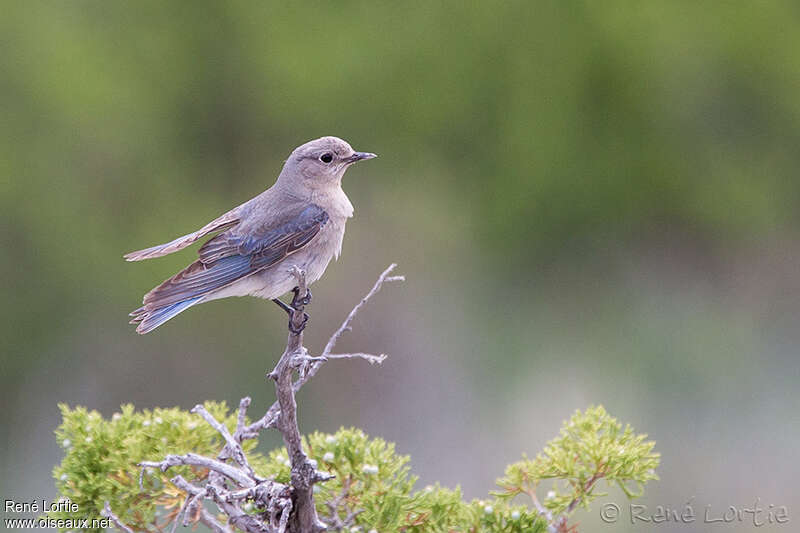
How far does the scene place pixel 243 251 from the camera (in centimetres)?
332

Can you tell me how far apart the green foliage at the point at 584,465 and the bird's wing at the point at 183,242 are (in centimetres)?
123

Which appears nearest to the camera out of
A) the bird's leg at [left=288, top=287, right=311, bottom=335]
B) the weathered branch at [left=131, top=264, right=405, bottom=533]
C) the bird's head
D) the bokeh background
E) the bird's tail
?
the weathered branch at [left=131, top=264, right=405, bottom=533]

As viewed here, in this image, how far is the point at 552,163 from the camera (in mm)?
7070

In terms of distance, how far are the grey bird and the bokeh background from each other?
3331 millimetres

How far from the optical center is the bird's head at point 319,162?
3.64 metres

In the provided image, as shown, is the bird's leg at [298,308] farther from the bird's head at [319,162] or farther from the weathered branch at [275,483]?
the bird's head at [319,162]

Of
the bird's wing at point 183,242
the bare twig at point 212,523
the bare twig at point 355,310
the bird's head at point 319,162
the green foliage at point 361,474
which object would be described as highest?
the bird's head at point 319,162

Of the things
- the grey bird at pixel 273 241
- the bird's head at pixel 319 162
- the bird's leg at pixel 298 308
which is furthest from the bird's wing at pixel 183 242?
the bird's leg at pixel 298 308

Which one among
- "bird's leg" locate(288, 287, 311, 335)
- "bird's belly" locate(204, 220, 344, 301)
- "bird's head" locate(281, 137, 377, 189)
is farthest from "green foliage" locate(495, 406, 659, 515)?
"bird's head" locate(281, 137, 377, 189)

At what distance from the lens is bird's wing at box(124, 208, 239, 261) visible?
2904mm

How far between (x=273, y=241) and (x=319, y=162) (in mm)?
457

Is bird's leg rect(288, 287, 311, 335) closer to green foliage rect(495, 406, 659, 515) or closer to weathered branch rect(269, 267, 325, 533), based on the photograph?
weathered branch rect(269, 267, 325, 533)

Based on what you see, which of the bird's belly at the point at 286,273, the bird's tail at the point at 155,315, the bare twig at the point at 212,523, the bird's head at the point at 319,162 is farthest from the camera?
the bird's head at the point at 319,162

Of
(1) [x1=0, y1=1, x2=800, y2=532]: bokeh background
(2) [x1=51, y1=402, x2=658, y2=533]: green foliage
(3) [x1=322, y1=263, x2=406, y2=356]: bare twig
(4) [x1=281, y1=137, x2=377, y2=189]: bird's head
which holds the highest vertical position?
(1) [x1=0, y1=1, x2=800, y2=532]: bokeh background
